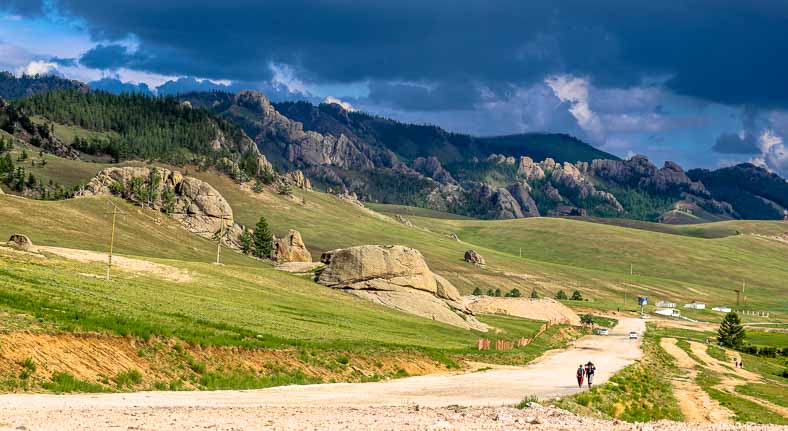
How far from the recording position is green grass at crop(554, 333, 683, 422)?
42250mm

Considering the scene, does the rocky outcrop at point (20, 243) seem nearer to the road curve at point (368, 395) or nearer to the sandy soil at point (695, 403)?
the road curve at point (368, 395)

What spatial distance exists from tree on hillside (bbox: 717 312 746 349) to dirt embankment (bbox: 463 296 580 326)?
30.0m

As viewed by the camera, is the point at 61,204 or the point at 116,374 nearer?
the point at 116,374

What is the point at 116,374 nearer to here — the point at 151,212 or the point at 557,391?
the point at 557,391

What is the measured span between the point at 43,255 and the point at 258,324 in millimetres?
40147

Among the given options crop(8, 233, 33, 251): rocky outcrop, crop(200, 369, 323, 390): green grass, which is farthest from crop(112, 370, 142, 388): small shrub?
crop(8, 233, 33, 251): rocky outcrop

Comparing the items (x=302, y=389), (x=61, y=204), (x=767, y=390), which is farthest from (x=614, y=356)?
(x=61, y=204)

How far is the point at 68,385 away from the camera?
3538 cm

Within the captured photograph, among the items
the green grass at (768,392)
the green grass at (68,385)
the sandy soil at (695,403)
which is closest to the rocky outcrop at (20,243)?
the green grass at (68,385)

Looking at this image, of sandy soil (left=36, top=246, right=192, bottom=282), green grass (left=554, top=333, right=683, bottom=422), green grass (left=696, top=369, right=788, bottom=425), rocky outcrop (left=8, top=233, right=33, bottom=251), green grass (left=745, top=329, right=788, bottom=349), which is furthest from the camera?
green grass (left=745, top=329, right=788, bottom=349)

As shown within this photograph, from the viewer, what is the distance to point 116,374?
39.1 m

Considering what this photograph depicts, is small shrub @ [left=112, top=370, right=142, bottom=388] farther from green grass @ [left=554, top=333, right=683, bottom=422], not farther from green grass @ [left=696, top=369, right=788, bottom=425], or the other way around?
green grass @ [left=696, top=369, right=788, bottom=425]

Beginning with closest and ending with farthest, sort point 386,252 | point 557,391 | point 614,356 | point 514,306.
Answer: point 557,391
point 614,356
point 386,252
point 514,306

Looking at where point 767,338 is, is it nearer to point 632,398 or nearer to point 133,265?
point 632,398
